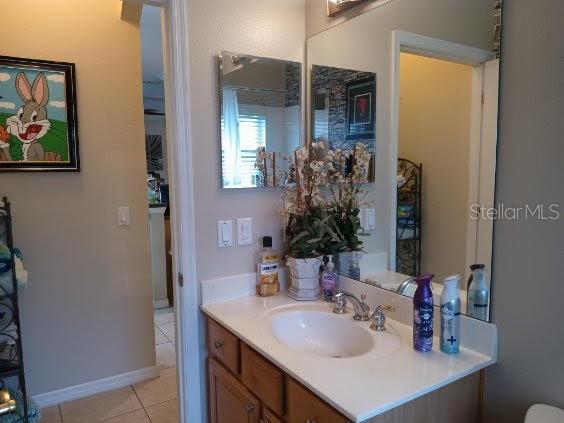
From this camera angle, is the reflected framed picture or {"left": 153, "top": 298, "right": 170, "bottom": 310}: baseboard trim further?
{"left": 153, "top": 298, "right": 170, "bottom": 310}: baseboard trim

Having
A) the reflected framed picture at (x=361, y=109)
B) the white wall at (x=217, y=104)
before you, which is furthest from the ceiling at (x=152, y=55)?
the reflected framed picture at (x=361, y=109)

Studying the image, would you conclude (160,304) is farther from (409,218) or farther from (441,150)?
(441,150)

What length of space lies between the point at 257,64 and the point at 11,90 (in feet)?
4.50

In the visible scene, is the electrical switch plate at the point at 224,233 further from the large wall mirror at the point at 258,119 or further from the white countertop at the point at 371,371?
the white countertop at the point at 371,371

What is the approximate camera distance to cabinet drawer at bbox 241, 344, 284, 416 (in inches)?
47.4

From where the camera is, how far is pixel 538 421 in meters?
0.96

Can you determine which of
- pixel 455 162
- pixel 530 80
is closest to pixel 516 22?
pixel 530 80

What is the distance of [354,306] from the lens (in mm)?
1482

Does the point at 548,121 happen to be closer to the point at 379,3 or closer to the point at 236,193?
the point at 379,3

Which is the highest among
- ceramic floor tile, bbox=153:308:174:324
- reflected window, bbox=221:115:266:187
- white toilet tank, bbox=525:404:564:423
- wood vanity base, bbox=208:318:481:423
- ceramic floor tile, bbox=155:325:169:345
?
reflected window, bbox=221:115:266:187

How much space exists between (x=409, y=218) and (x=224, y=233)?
0.74 meters

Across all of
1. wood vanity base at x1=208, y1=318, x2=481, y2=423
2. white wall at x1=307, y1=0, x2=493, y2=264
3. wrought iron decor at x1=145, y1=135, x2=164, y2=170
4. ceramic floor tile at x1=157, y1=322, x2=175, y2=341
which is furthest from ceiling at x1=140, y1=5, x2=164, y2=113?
ceramic floor tile at x1=157, y1=322, x2=175, y2=341

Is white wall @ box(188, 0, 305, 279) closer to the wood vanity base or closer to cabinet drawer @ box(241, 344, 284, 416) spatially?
the wood vanity base
